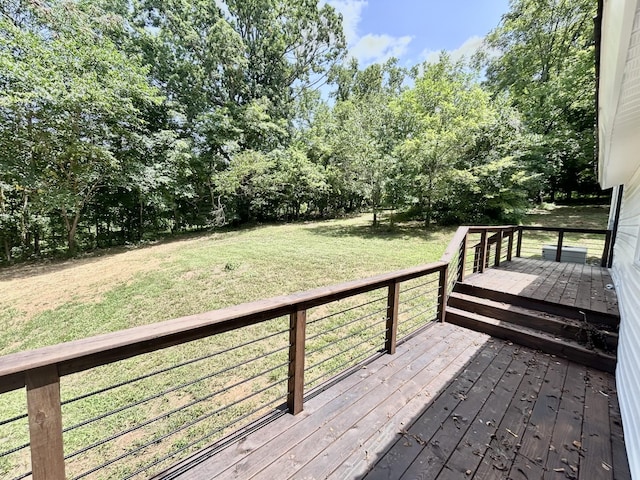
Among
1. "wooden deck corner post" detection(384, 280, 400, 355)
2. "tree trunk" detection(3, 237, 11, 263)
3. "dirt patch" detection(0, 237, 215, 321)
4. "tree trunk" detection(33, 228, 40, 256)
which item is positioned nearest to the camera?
"wooden deck corner post" detection(384, 280, 400, 355)

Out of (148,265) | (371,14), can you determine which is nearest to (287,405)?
(148,265)

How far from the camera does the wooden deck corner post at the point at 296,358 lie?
177 centimetres

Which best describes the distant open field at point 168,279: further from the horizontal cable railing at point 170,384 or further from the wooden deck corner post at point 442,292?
the wooden deck corner post at point 442,292

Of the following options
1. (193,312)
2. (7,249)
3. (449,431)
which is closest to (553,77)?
(449,431)

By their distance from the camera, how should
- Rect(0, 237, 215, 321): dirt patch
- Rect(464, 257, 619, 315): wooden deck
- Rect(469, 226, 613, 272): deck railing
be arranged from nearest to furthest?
Rect(464, 257, 619, 315): wooden deck < Rect(469, 226, 613, 272): deck railing < Rect(0, 237, 215, 321): dirt patch

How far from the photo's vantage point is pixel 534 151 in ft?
37.1

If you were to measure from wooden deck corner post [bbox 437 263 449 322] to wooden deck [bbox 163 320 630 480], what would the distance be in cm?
85

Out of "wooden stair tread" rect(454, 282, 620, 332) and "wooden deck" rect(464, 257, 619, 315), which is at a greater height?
"wooden deck" rect(464, 257, 619, 315)

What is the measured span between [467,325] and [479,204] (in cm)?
973

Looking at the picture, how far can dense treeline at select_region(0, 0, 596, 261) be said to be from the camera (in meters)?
8.15

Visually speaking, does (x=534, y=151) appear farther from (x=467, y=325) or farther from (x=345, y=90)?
(x=345, y=90)

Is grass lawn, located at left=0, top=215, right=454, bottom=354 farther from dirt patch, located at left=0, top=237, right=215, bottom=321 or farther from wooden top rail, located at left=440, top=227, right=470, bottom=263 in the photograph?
wooden top rail, located at left=440, top=227, right=470, bottom=263

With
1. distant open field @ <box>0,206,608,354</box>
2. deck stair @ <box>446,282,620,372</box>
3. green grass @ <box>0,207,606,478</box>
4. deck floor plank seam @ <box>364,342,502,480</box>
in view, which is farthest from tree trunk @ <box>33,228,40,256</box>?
deck stair @ <box>446,282,620,372</box>

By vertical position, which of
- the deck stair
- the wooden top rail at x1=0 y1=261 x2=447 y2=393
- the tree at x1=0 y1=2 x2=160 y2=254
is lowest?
the deck stair
